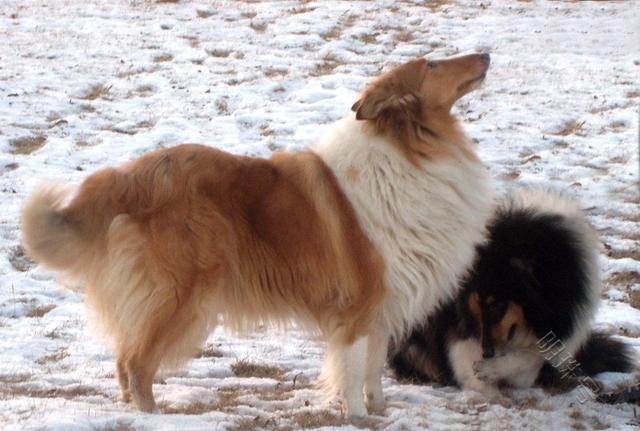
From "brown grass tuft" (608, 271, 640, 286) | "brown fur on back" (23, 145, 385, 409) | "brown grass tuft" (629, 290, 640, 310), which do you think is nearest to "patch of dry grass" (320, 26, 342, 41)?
"brown grass tuft" (608, 271, 640, 286)

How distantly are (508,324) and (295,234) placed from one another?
62.5 inches

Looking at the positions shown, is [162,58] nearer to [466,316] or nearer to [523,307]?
[466,316]

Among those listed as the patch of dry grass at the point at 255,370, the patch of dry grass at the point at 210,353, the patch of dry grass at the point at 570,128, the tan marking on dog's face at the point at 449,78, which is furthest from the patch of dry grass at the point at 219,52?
the tan marking on dog's face at the point at 449,78

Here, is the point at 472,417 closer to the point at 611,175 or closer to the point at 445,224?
the point at 445,224

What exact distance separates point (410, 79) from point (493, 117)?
780 cm

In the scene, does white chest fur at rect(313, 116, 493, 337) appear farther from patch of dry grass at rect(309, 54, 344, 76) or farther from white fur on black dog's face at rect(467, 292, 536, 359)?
patch of dry grass at rect(309, 54, 344, 76)

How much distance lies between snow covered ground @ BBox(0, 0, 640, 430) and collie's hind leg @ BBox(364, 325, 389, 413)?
0.33ft

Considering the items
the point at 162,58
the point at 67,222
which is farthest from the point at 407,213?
the point at 162,58

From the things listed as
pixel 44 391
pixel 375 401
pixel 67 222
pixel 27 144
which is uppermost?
pixel 67 222

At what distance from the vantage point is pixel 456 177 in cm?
526

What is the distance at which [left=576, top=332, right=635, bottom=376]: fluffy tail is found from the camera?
5.95 metres

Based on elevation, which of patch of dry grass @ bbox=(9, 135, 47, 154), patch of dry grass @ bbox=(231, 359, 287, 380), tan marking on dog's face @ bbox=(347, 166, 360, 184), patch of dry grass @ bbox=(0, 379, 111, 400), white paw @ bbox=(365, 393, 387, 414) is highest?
tan marking on dog's face @ bbox=(347, 166, 360, 184)

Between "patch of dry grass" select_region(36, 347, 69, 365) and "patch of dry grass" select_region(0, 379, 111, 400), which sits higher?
"patch of dry grass" select_region(0, 379, 111, 400)

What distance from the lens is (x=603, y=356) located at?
5996 millimetres
